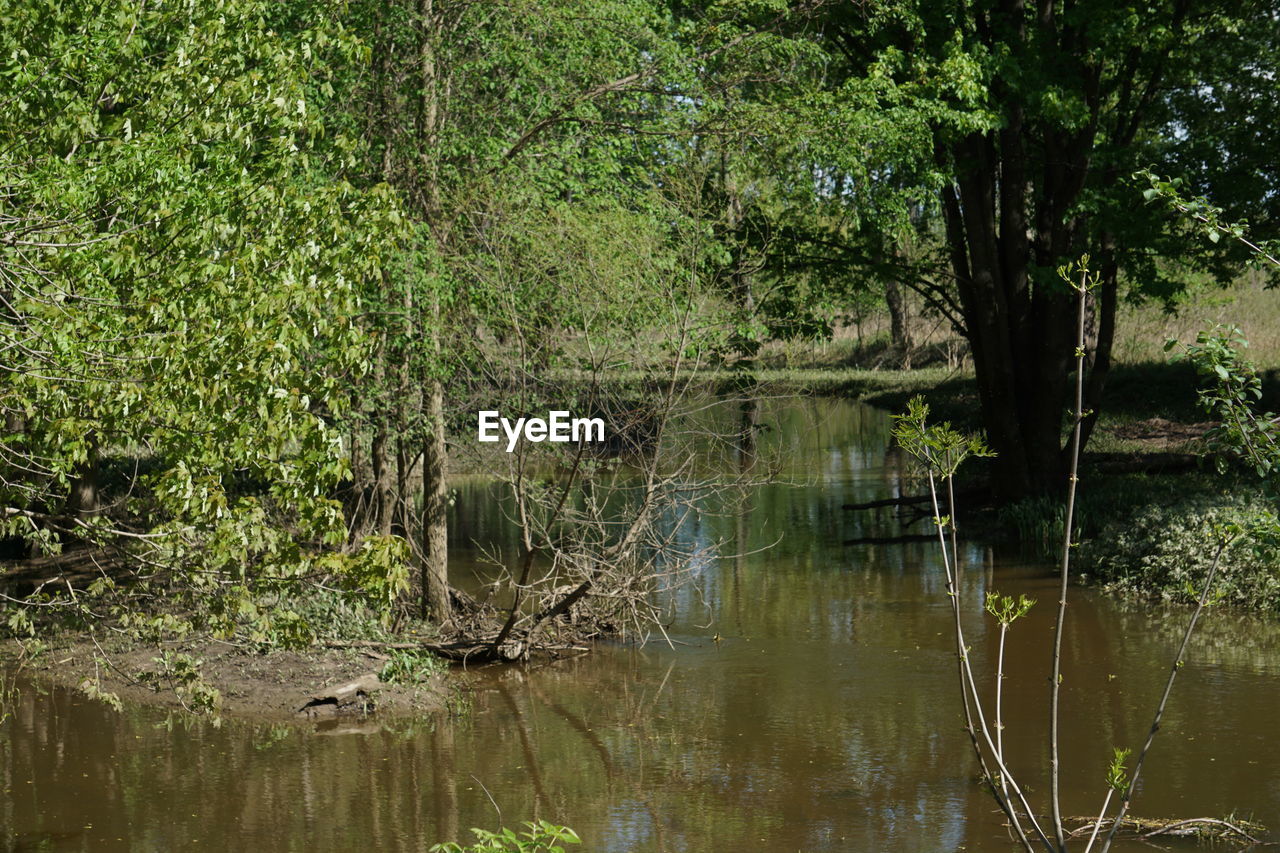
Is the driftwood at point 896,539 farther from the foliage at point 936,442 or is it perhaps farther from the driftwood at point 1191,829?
the foliage at point 936,442

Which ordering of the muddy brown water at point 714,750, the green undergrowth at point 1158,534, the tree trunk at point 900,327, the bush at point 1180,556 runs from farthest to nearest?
the tree trunk at point 900,327 < the green undergrowth at point 1158,534 < the bush at point 1180,556 < the muddy brown water at point 714,750

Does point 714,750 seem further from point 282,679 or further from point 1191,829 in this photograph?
point 282,679

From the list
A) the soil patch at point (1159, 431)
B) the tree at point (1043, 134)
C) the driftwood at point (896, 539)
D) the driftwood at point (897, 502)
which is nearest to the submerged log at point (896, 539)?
the driftwood at point (896, 539)

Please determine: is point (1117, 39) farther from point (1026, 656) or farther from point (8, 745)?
point (8, 745)

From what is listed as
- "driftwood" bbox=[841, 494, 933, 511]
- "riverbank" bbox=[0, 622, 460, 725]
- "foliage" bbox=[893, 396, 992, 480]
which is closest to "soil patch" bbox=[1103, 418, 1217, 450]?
"driftwood" bbox=[841, 494, 933, 511]

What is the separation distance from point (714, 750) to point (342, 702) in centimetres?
346

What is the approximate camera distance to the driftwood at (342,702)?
11969 mm

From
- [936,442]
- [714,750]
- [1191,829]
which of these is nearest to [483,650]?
[714,750]

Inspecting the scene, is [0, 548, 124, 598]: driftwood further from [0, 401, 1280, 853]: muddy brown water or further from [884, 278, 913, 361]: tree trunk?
[884, 278, 913, 361]: tree trunk

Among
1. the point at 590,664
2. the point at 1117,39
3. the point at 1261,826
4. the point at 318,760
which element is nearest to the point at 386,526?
the point at 590,664

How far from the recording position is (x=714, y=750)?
10.9m

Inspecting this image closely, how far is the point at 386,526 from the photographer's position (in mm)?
14039

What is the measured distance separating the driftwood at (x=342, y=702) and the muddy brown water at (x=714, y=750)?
1.69 ft

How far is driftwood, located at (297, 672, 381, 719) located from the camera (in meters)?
12.0
